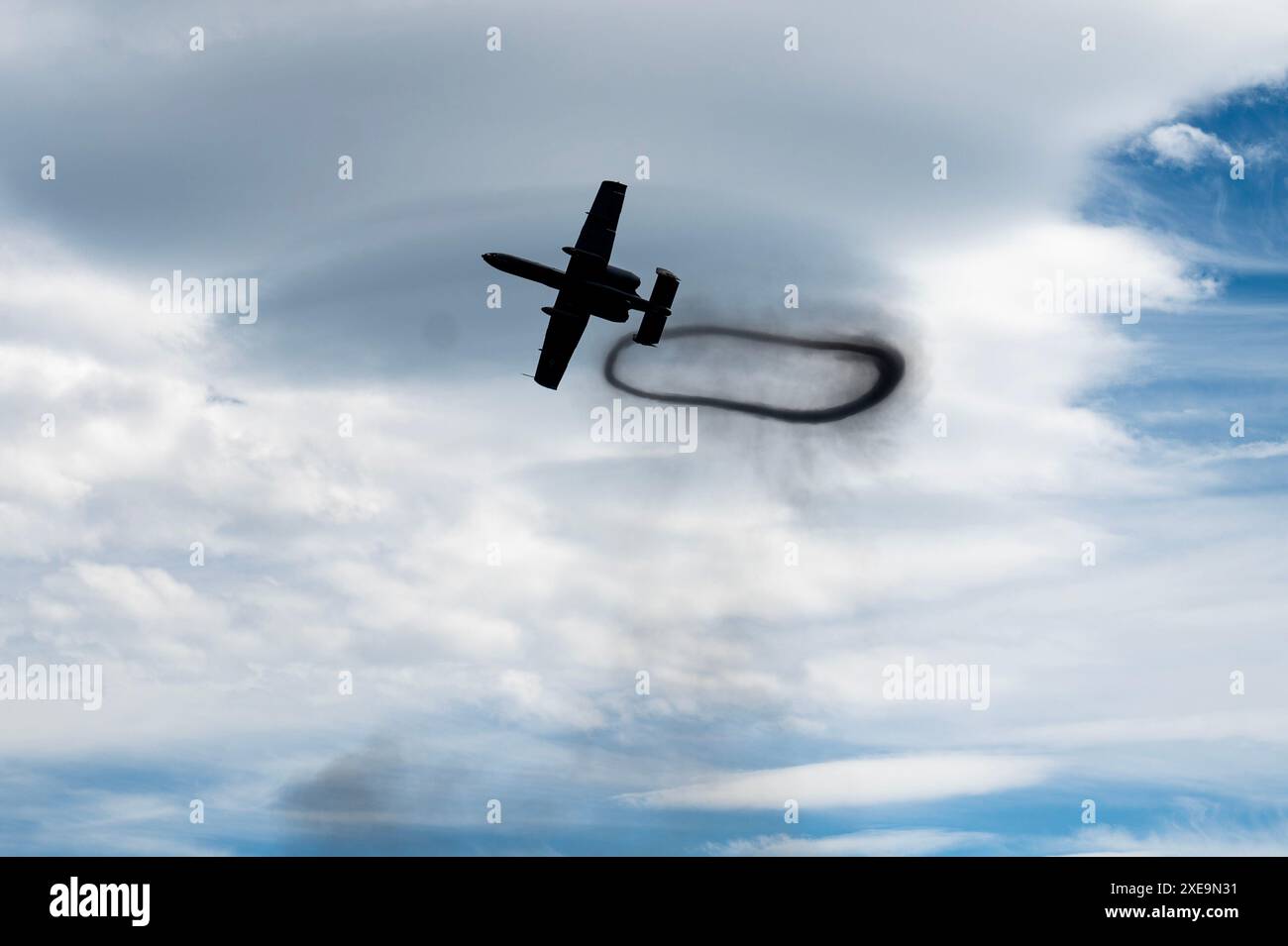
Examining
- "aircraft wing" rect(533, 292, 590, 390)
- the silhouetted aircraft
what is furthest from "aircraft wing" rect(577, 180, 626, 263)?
"aircraft wing" rect(533, 292, 590, 390)

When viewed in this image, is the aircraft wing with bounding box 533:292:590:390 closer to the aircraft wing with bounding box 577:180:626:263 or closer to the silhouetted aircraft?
the silhouetted aircraft

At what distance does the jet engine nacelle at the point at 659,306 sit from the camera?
82562 millimetres

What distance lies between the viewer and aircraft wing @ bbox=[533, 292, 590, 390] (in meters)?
86.6

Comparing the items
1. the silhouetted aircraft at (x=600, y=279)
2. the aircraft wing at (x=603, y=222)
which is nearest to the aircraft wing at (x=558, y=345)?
the silhouetted aircraft at (x=600, y=279)

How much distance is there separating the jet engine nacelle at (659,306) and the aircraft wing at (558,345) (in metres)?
4.38

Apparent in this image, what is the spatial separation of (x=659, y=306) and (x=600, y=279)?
4.57 metres

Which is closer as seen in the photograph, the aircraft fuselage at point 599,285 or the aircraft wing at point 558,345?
the aircraft fuselage at point 599,285

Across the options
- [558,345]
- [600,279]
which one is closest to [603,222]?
[600,279]

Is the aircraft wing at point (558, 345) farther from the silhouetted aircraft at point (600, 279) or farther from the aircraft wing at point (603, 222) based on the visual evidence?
the aircraft wing at point (603, 222)

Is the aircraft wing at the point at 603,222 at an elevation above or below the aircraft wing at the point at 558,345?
above

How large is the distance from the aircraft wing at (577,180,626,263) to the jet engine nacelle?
13.2 feet

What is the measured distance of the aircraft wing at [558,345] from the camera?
8656 cm
